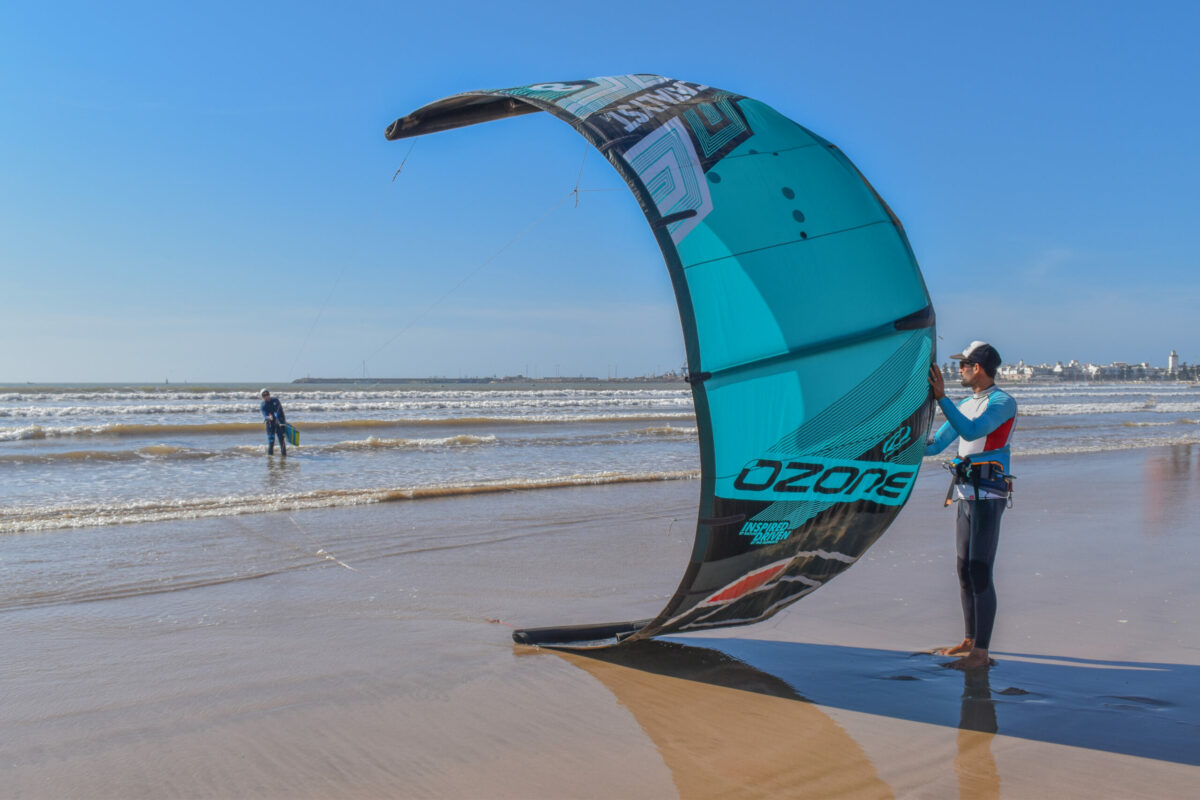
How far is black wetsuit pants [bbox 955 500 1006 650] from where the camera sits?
11.3 feet

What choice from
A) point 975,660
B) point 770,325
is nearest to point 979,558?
point 975,660

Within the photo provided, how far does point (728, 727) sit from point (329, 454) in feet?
43.6

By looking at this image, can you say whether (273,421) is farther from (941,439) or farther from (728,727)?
(728,727)

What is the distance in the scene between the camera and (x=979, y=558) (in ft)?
11.3

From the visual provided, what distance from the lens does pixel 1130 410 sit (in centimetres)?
3177

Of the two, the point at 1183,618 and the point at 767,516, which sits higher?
the point at 767,516

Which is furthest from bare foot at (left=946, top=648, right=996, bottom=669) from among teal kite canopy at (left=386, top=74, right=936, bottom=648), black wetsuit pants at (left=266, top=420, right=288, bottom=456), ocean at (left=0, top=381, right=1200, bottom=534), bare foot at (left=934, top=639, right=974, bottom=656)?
black wetsuit pants at (left=266, top=420, right=288, bottom=456)

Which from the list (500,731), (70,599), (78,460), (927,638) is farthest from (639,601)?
(78,460)

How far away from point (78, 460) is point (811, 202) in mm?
13979

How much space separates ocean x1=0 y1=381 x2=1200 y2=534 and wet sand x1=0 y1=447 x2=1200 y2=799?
276 centimetres

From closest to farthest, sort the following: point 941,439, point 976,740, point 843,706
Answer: point 976,740 → point 843,706 → point 941,439

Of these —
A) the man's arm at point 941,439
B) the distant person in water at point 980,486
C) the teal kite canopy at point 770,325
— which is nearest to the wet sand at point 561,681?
the distant person in water at point 980,486

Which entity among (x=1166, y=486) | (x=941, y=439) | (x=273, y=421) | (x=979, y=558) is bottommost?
(x=1166, y=486)

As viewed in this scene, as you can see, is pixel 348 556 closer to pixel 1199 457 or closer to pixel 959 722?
pixel 959 722
